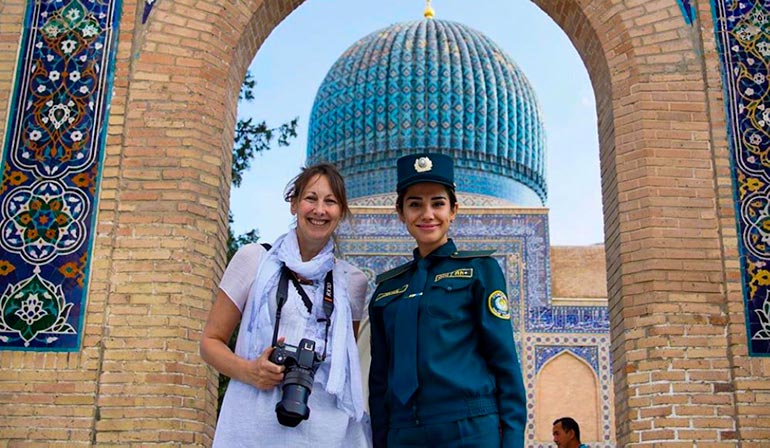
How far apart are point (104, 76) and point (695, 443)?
3.37 metres

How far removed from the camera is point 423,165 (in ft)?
7.63

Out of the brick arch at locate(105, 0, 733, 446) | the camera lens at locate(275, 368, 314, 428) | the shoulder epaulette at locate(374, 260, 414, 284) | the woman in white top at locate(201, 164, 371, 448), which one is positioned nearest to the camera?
the camera lens at locate(275, 368, 314, 428)

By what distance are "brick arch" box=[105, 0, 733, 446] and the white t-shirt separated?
6.81 feet

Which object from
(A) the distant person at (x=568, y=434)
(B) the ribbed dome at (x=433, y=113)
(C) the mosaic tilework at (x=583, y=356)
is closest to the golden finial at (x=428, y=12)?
(B) the ribbed dome at (x=433, y=113)

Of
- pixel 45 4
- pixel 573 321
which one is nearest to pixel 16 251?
pixel 45 4

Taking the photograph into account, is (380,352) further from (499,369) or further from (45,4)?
(45,4)

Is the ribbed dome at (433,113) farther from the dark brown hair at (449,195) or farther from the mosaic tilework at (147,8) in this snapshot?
the dark brown hair at (449,195)

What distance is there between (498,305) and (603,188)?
2885mm

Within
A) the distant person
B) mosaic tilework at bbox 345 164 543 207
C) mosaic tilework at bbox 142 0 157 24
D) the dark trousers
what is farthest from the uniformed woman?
mosaic tilework at bbox 345 164 543 207

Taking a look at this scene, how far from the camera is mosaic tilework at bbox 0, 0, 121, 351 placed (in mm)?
4316

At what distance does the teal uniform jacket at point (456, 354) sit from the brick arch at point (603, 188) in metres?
2.13

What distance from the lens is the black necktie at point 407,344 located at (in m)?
2.16

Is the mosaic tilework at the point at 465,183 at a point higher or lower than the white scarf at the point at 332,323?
higher

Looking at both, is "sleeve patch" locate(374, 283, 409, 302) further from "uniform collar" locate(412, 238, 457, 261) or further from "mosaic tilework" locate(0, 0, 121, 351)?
"mosaic tilework" locate(0, 0, 121, 351)
